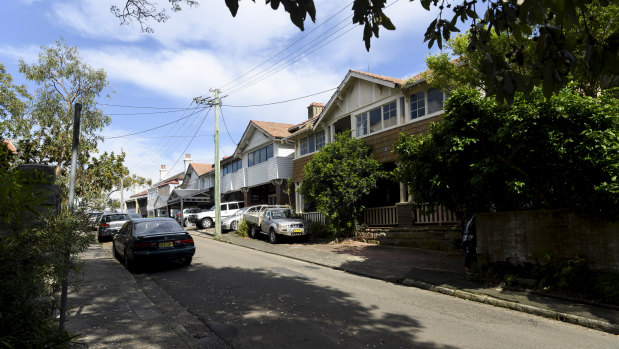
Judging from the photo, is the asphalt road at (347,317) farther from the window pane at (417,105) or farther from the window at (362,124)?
the window at (362,124)

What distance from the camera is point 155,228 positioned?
11148 mm

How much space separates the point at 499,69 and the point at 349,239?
45.5 feet

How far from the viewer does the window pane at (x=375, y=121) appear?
57.5 feet

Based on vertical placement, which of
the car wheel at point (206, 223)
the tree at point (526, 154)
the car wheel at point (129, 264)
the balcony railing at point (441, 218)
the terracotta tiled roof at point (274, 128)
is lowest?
the car wheel at point (129, 264)

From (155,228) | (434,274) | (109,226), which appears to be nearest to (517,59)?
(434,274)

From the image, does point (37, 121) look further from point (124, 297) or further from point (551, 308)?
point (551, 308)

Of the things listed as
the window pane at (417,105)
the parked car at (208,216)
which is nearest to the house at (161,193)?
the parked car at (208,216)

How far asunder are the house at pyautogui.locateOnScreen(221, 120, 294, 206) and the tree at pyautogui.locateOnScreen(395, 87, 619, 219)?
15.8m

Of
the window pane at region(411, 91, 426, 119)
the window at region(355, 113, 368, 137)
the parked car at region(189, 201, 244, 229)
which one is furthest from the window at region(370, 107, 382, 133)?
the parked car at region(189, 201, 244, 229)

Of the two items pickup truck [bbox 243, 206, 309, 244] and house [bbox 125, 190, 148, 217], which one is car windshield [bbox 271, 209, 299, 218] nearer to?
pickup truck [bbox 243, 206, 309, 244]

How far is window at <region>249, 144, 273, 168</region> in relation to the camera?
87.5 ft

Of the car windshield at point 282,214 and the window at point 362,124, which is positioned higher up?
the window at point 362,124

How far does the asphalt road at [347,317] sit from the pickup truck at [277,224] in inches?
295

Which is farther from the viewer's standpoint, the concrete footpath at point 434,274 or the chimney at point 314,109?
the chimney at point 314,109
